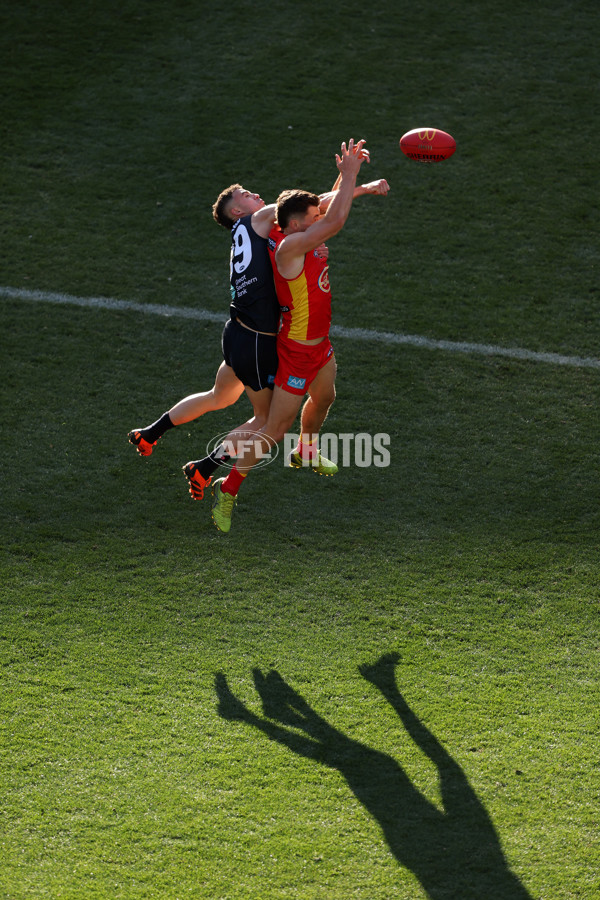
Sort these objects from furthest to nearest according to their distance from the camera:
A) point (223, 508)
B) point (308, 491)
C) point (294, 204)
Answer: point (308, 491), point (223, 508), point (294, 204)

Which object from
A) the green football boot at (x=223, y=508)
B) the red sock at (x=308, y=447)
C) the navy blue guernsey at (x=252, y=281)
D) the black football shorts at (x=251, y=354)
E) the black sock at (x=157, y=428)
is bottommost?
the green football boot at (x=223, y=508)

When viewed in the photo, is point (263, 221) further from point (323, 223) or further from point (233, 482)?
point (233, 482)

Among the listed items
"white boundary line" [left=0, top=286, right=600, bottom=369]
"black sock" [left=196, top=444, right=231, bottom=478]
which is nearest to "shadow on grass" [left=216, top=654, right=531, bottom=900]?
"black sock" [left=196, top=444, right=231, bottom=478]

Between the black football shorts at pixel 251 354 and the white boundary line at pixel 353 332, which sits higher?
the black football shorts at pixel 251 354

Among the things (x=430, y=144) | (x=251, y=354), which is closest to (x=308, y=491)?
(x=251, y=354)

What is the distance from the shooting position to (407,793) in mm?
4883

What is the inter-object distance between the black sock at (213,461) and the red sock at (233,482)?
10 centimetres

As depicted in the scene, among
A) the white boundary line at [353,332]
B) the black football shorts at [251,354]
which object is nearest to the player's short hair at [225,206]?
the black football shorts at [251,354]

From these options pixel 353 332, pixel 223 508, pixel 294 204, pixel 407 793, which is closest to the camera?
pixel 407 793

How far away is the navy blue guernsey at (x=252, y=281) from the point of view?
5977 millimetres

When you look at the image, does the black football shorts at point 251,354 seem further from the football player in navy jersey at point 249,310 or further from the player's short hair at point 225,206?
the player's short hair at point 225,206

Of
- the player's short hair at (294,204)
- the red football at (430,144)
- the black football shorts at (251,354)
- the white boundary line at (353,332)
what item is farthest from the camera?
the white boundary line at (353,332)

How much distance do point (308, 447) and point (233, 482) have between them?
2.30ft

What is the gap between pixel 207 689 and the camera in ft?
18.1
